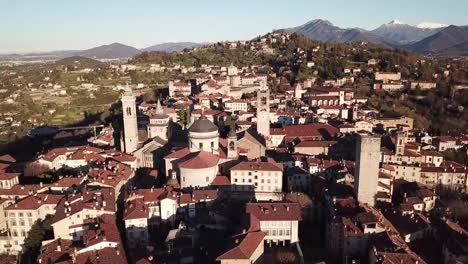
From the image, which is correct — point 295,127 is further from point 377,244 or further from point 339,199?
point 377,244

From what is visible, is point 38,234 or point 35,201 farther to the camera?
point 35,201

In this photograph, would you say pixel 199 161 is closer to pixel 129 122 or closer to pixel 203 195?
pixel 203 195

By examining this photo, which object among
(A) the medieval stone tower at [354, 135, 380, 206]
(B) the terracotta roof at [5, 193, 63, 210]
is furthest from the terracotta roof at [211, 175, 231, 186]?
(B) the terracotta roof at [5, 193, 63, 210]

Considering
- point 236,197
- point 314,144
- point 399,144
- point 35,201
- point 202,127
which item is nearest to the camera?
point 35,201

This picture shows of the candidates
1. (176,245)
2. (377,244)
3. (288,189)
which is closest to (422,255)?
(377,244)

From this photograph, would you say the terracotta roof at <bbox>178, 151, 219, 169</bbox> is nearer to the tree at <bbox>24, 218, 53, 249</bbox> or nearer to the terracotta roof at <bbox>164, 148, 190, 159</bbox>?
the terracotta roof at <bbox>164, 148, 190, 159</bbox>

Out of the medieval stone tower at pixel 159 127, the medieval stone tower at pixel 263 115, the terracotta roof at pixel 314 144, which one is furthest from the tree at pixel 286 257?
the medieval stone tower at pixel 159 127

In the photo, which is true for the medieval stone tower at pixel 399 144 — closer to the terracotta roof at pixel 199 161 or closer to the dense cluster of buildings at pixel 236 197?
the dense cluster of buildings at pixel 236 197

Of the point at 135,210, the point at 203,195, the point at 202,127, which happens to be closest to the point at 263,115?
the point at 202,127
